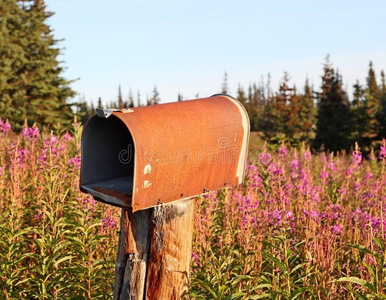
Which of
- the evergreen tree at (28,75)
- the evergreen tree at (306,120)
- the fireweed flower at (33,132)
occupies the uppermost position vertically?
the evergreen tree at (28,75)

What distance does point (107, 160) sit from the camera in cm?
241

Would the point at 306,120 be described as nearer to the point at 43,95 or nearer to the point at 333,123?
the point at 333,123

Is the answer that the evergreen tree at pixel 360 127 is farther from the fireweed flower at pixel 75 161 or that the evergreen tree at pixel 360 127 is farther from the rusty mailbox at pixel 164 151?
the rusty mailbox at pixel 164 151

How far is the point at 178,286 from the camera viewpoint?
7.56 feet

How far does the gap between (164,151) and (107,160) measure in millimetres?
464

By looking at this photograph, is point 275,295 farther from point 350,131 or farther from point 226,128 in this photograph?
point 350,131

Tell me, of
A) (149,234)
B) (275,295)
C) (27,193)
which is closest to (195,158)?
(149,234)

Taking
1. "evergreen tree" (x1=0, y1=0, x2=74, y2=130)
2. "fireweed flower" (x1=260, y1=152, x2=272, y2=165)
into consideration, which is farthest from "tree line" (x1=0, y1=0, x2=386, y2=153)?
"fireweed flower" (x1=260, y1=152, x2=272, y2=165)

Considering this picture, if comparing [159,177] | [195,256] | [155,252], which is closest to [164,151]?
[159,177]

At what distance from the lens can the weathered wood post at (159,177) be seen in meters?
2.10

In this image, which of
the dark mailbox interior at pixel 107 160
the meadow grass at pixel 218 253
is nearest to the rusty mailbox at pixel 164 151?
the dark mailbox interior at pixel 107 160

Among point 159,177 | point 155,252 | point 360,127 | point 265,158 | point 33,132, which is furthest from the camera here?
point 360,127

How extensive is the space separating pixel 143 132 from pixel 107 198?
1.39 feet

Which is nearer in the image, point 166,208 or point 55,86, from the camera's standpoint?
point 166,208
